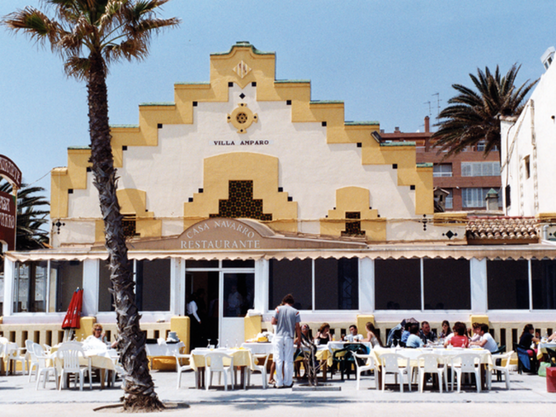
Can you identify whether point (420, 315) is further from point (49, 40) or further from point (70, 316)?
point (49, 40)

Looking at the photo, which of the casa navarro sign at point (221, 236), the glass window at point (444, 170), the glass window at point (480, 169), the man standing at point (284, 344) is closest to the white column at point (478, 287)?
the casa navarro sign at point (221, 236)

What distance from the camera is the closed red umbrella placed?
2078 cm

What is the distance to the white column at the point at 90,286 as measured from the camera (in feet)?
70.0

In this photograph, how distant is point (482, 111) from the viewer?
3784 cm

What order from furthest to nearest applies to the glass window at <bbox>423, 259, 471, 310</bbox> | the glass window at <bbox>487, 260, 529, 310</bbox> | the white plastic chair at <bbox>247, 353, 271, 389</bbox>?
the glass window at <bbox>423, 259, 471, 310</bbox> < the glass window at <bbox>487, 260, 529, 310</bbox> < the white plastic chair at <bbox>247, 353, 271, 389</bbox>

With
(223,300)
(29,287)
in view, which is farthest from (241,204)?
(29,287)

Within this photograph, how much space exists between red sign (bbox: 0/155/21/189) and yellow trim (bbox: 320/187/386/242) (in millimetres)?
9703

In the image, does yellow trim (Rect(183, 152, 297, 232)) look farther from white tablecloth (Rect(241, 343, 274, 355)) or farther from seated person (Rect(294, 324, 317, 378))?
white tablecloth (Rect(241, 343, 274, 355))

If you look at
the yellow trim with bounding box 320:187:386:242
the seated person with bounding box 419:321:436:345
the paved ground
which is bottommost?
the paved ground

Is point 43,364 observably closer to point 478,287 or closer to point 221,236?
point 221,236

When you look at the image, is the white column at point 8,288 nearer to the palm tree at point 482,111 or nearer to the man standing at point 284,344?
the man standing at point 284,344

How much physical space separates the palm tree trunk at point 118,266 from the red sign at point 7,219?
32.8 ft

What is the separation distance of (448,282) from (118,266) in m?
14.7

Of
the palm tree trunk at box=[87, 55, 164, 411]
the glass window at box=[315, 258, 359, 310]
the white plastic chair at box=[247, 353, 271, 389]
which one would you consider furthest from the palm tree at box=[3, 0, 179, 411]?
the glass window at box=[315, 258, 359, 310]
